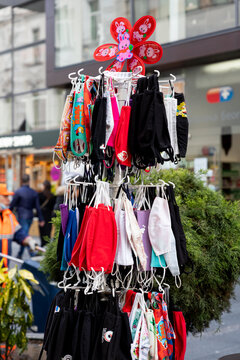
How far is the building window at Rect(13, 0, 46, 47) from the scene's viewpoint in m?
18.6

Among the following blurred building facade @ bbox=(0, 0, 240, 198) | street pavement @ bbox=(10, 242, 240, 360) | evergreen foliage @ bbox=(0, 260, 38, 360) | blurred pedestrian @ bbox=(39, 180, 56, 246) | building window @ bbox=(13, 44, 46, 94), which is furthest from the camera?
building window @ bbox=(13, 44, 46, 94)

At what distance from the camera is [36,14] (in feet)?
62.0

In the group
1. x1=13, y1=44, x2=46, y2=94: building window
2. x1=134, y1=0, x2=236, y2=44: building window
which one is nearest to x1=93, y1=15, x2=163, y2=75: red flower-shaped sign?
x1=134, y1=0, x2=236, y2=44: building window

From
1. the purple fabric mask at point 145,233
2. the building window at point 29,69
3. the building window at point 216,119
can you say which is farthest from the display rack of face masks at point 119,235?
the building window at point 29,69

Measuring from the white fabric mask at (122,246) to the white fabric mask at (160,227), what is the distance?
19 cm

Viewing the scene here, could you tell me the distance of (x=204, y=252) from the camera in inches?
188

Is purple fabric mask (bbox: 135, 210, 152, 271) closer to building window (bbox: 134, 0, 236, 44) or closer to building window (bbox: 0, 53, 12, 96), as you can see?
building window (bbox: 134, 0, 236, 44)

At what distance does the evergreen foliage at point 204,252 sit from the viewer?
4660 millimetres

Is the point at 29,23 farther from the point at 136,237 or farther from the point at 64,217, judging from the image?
the point at 136,237

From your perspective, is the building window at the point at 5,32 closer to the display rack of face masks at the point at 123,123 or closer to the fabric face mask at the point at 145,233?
the display rack of face masks at the point at 123,123

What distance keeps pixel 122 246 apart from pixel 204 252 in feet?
4.39

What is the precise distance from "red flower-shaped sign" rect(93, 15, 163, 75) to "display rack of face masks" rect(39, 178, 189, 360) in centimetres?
100

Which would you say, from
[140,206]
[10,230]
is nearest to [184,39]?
[10,230]

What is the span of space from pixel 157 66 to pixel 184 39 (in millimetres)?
932
